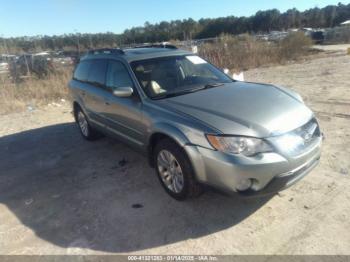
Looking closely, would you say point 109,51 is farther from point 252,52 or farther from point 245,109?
point 252,52

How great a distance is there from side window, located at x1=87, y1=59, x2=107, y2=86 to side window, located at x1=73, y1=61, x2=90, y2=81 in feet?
0.64

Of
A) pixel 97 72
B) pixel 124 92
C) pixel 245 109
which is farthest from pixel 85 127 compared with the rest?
pixel 245 109

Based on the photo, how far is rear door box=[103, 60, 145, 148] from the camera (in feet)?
13.1

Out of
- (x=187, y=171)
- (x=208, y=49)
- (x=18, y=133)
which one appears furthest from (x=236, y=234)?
(x=208, y=49)

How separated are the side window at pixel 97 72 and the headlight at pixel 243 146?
108 inches

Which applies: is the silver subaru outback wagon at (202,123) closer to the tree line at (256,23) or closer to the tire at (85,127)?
the tire at (85,127)

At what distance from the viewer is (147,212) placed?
3.50 metres

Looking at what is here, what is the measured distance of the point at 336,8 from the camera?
67938 mm

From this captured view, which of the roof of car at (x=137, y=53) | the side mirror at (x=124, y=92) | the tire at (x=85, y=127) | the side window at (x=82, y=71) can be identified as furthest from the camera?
the tire at (x=85, y=127)

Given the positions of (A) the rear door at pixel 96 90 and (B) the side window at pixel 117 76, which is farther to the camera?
(A) the rear door at pixel 96 90

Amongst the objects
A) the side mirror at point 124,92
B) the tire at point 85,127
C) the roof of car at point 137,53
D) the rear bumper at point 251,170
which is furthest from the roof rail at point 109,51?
the rear bumper at point 251,170

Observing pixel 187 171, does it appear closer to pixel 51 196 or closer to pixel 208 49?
pixel 51 196

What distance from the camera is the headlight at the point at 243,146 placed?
9.48 feet

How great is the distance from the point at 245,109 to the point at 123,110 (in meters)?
1.78
